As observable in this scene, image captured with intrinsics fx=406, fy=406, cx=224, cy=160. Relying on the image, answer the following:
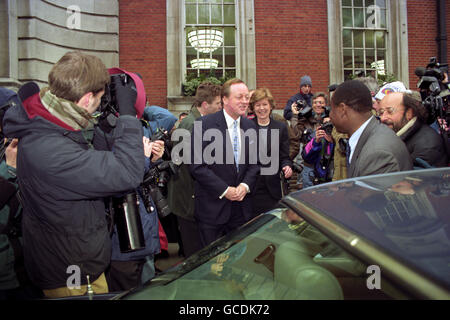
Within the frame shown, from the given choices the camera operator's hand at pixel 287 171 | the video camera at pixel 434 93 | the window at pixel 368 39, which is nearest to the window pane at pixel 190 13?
the window at pixel 368 39

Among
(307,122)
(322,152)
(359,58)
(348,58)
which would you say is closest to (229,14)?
(348,58)

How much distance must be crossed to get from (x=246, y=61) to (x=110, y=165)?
8.29 meters

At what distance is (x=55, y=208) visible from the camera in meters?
1.84

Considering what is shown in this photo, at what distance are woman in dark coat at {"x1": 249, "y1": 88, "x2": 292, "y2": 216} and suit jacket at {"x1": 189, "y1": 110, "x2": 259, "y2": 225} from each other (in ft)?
0.97

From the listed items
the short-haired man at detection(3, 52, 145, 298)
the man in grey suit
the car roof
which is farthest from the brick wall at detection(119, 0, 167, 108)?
the car roof

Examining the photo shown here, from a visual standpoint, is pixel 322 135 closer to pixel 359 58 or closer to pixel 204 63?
pixel 204 63

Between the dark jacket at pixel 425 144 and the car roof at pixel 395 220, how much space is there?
61.9 inches

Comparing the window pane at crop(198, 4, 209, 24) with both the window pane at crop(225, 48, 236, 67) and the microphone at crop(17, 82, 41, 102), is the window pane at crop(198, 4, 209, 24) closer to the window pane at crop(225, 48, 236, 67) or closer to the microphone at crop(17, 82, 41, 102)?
the window pane at crop(225, 48, 236, 67)

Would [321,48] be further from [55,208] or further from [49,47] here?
[55,208]

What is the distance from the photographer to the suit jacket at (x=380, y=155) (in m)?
2.24

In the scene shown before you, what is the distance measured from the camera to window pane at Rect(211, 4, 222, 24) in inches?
391

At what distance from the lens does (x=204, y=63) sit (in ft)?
32.4

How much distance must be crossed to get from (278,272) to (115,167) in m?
0.95

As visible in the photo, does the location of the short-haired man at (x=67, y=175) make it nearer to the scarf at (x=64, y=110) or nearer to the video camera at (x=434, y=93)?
the scarf at (x=64, y=110)
